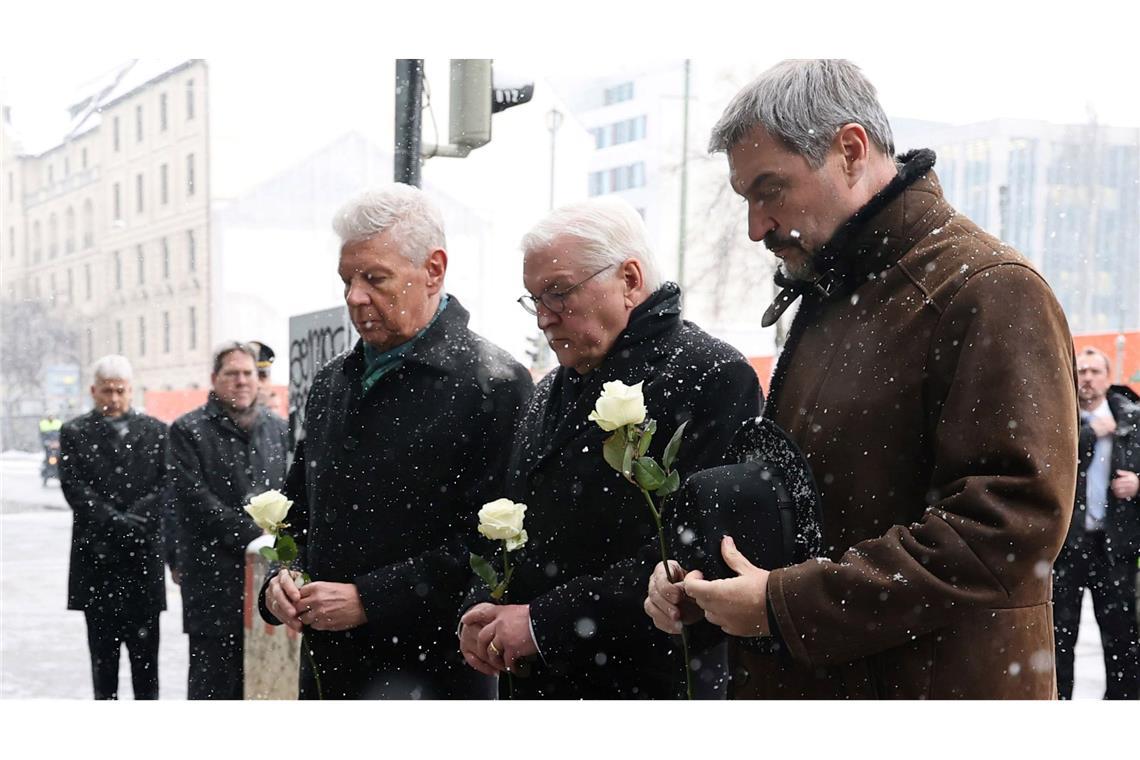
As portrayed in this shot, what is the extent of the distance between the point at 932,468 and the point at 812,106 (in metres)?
0.60

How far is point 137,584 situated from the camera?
6930 mm

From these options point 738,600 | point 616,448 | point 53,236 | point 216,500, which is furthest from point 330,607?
point 53,236

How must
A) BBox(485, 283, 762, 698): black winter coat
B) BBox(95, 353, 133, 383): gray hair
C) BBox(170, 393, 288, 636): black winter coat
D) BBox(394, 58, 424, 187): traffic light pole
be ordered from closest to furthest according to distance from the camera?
BBox(485, 283, 762, 698): black winter coat, BBox(394, 58, 424, 187): traffic light pole, BBox(170, 393, 288, 636): black winter coat, BBox(95, 353, 133, 383): gray hair

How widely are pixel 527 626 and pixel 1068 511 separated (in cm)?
126

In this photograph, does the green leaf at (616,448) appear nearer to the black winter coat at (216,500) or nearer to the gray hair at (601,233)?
the gray hair at (601,233)

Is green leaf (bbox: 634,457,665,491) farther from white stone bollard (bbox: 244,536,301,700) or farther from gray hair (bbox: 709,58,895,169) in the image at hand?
white stone bollard (bbox: 244,536,301,700)

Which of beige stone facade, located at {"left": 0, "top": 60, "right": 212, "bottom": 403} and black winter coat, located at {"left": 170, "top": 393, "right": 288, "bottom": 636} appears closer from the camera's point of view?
black winter coat, located at {"left": 170, "top": 393, "right": 288, "bottom": 636}

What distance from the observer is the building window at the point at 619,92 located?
145 ft

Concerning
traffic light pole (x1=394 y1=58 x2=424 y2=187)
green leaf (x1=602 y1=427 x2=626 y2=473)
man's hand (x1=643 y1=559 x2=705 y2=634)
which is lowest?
man's hand (x1=643 y1=559 x2=705 y2=634)

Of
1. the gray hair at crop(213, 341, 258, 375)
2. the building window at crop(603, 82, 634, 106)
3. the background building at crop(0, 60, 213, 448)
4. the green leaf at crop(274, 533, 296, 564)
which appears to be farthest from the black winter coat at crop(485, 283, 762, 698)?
the building window at crop(603, 82, 634, 106)

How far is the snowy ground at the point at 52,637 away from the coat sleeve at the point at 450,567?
191 inches

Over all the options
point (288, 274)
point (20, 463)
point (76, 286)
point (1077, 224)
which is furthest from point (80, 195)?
point (1077, 224)

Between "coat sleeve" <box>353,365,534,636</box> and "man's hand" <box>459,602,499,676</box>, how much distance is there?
0.34m

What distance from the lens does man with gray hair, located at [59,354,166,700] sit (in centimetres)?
685
